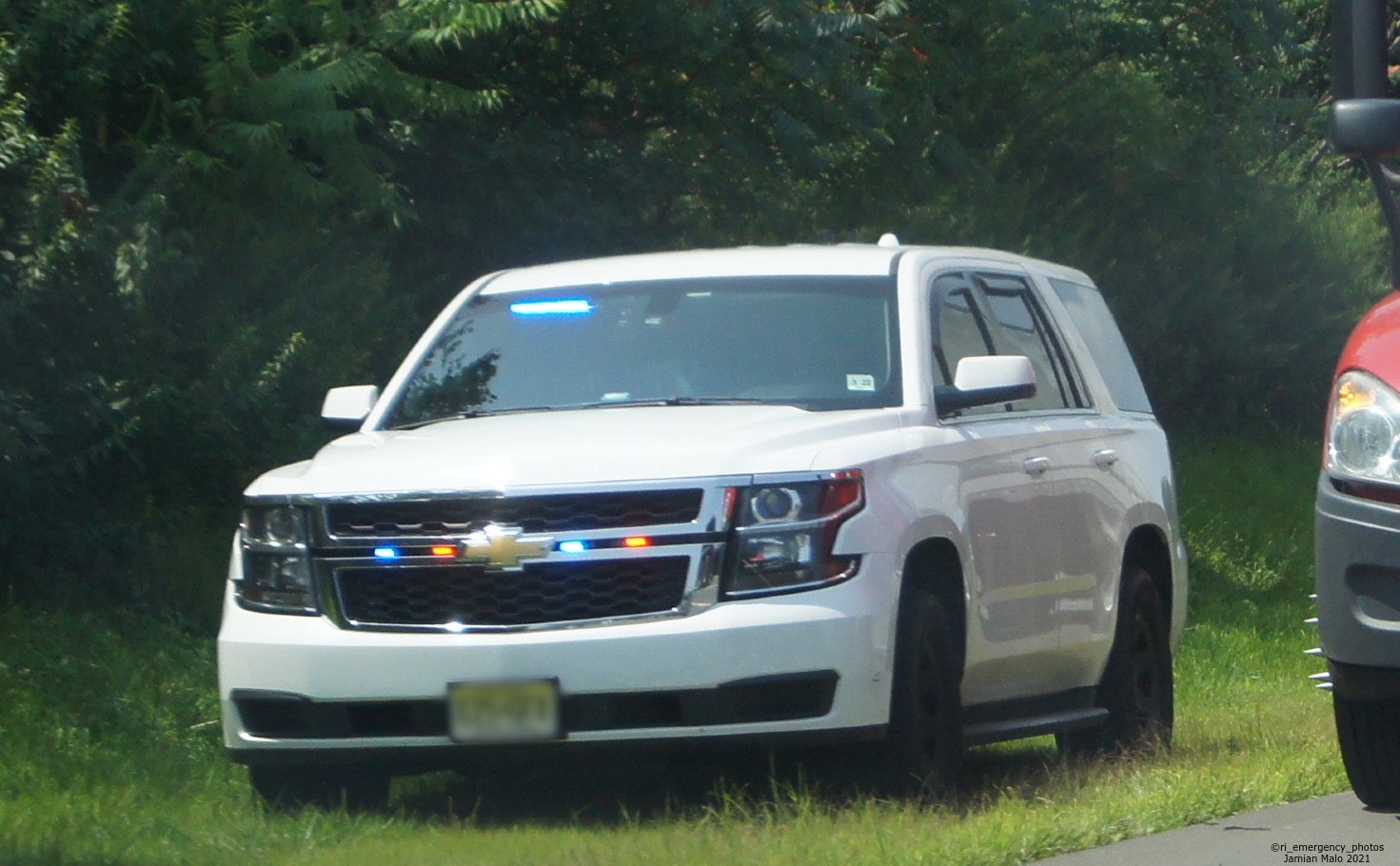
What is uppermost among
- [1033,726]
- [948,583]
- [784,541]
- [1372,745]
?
[784,541]

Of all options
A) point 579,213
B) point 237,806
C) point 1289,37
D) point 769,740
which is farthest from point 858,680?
point 1289,37

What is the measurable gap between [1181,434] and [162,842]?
1819 centimetres

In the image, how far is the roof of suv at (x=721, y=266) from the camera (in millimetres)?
7152

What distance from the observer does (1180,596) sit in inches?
332

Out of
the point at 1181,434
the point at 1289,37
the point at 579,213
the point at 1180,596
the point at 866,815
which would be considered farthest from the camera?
the point at 1181,434

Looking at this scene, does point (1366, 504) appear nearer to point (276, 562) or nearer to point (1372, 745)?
point (1372, 745)

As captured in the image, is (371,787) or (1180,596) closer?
(371,787)

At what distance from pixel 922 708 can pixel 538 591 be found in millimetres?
1117

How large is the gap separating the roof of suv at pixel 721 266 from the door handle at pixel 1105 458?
30.9 inches

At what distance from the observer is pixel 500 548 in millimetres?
5758

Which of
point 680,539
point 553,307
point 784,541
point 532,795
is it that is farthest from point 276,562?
point 553,307

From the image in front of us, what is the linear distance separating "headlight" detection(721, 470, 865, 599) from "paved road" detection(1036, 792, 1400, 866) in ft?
3.13

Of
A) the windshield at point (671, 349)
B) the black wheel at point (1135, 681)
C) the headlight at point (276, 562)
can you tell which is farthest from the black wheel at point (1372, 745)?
the headlight at point (276, 562)

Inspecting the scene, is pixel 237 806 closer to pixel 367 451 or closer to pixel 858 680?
pixel 367 451
